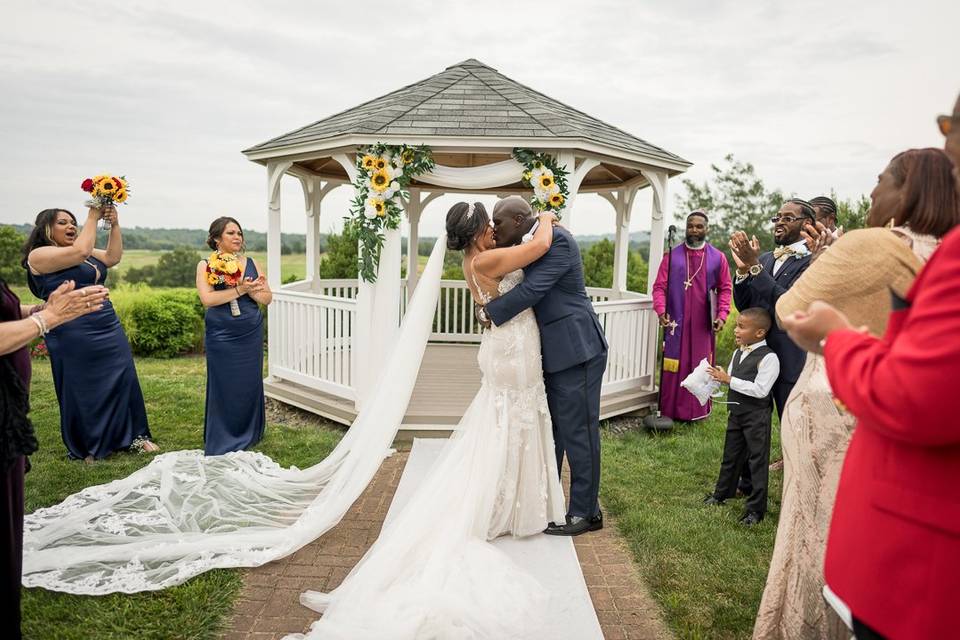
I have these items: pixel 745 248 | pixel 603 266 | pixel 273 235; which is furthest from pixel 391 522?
pixel 603 266

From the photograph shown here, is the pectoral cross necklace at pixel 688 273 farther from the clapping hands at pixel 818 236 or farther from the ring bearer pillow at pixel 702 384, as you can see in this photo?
the clapping hands at pixel 818 236

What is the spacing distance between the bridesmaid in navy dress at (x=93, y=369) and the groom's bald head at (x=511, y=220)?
373 cm

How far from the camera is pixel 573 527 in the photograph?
166 inches

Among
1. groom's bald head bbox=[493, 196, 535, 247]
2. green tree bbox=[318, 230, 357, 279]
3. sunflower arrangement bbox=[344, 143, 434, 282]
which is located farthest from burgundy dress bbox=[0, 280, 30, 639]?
green tree bbox=[318, 230, 357, 279]

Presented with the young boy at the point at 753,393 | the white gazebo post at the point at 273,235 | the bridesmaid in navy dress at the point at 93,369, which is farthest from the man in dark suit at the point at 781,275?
the white gazebo post at the point at 273,235

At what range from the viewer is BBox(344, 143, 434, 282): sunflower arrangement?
21.7 ft

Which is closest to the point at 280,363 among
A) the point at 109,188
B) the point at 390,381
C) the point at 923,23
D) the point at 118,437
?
the point at 118,437

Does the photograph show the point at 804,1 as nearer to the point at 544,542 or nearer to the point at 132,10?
the point at 544,542

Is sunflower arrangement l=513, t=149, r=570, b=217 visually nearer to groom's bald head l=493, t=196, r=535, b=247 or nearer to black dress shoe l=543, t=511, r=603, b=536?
groom's bald head l=493, t=196, r=535, b=247

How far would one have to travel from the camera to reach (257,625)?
10.6 feet

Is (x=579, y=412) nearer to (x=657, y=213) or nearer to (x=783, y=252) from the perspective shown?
(x=783, y=252)

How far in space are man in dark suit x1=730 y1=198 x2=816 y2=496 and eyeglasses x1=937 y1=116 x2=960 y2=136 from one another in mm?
2572

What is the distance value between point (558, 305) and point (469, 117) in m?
3.98

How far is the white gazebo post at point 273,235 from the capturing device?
8.03 m
